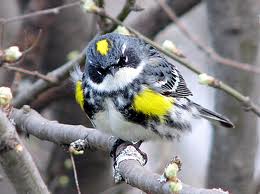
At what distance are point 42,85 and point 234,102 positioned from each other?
1.32m

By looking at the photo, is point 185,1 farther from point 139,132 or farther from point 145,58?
point 139,132

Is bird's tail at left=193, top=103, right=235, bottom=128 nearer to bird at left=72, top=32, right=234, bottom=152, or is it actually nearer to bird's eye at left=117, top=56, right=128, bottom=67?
bird at left=72, top=32, right=234, bottom=152

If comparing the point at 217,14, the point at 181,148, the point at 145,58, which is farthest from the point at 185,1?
the point at 181,148

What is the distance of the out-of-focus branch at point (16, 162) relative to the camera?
2154mm

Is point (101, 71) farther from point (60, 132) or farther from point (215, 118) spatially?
point (215, 118)

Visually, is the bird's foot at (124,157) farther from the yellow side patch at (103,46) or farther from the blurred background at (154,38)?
the blurred background at (154,38)

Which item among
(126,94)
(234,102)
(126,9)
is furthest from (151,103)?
(234,102)

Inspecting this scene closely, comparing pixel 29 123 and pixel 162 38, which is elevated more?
pixel 162 38

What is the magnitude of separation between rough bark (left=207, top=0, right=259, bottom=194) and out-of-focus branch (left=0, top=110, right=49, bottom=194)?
2.19m

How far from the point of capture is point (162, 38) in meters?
6.55

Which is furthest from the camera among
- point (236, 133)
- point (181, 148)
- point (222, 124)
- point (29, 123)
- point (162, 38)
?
point (181, 148)

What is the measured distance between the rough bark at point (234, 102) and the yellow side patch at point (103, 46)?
3.92 ft

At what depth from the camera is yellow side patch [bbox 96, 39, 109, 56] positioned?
337 cm

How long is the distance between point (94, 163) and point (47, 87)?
1189mm
